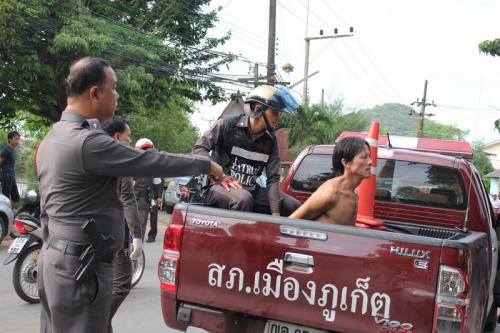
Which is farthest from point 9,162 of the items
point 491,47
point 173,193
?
point 491,47

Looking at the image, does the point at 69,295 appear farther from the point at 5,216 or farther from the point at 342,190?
the point at 5,216

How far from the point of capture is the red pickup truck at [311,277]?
10.0 feet

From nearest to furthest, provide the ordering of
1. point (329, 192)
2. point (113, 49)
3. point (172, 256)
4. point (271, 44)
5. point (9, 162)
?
1. point (172, 256)
2. point (329, 192)
3. point (9, 162)
4. point (113, 49)
5. point (271, 44)

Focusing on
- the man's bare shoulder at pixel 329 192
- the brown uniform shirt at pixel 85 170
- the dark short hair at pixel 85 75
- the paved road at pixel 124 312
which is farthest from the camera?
the paved road at pixel 124 312

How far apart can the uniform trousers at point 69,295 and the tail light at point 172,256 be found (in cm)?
94

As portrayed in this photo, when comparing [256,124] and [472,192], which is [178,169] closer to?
[256,124]

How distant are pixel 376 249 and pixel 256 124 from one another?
1684mm

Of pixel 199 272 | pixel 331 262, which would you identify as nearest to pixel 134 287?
pixel 199 272

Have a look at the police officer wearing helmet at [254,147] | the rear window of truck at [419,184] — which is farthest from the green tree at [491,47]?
the police officer wearing helmet at [254,147]

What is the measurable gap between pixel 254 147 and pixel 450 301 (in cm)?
204

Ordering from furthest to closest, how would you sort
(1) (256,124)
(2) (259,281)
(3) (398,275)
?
(1) (256,124) < (2) (259,281) < (3) (398,275)

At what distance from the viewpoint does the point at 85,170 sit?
2.67 m

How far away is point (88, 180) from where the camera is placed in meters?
2.72

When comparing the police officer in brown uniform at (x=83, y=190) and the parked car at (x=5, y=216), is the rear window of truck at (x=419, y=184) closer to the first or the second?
the police officer in brown uniform at (x=83, y=190)
